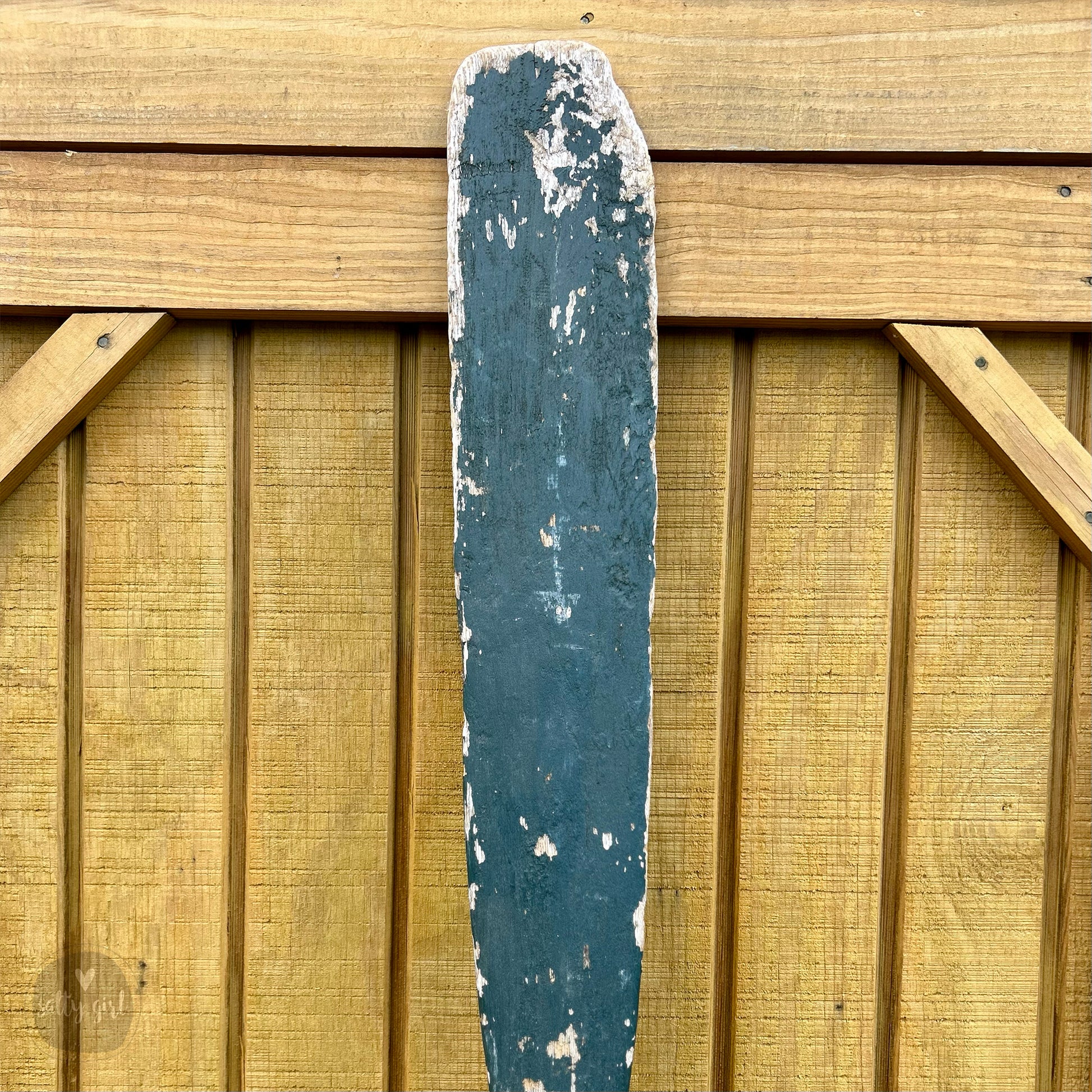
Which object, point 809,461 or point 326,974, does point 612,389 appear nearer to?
point 809,461

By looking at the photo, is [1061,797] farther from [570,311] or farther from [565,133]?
[565,133]

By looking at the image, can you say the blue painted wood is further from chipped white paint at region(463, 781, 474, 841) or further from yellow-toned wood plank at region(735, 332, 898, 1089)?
yellow-toned wood plank at region(735, 332, 898, 1089)

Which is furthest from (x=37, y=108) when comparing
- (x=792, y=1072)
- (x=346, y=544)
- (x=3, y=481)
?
(x=792, y=1072)

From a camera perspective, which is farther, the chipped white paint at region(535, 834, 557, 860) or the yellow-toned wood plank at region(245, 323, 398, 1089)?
the yellow-toned wood plank at region(245, 323, 398, 1089)

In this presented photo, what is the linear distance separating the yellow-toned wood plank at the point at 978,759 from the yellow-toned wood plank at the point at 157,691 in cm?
71

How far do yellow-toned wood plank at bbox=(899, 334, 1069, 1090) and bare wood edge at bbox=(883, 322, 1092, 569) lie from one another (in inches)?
1.4

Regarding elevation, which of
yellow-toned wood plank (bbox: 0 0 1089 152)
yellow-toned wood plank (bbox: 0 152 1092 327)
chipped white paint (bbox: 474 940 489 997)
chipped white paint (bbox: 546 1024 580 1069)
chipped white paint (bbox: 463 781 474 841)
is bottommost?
chipped white paint (bbox: 546 1024 580 1069)

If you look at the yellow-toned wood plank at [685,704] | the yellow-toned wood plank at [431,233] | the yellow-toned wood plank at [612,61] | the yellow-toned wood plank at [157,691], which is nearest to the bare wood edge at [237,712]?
the yellow-toned wood plank at [157,691]

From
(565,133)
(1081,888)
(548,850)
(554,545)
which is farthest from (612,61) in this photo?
(1081,888)

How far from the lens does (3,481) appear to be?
0.80m

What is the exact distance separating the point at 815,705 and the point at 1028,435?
329 millimetres

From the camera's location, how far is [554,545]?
66 cm

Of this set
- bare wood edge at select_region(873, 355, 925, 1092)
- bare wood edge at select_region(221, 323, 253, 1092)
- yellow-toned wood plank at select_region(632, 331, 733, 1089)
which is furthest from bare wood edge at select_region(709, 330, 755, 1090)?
bare wood edge at select_region(221, 323, 253, 1092)

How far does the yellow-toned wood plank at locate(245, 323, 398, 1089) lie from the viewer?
834mm
